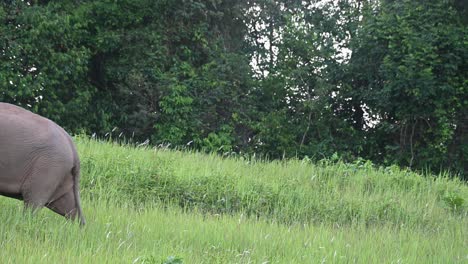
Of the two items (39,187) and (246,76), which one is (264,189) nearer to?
(39,187)

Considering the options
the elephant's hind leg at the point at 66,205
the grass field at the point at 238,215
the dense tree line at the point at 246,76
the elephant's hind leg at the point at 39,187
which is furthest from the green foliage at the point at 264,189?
the dense tree line at the point at 246,76

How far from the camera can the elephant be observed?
269 inches

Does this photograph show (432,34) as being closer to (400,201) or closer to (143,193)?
(400,201)

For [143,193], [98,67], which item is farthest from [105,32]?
[143,193]

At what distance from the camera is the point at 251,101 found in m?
22.2

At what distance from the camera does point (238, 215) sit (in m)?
8.75

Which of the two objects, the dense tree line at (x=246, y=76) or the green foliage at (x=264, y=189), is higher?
the dense tree line at (x=246, y=76)

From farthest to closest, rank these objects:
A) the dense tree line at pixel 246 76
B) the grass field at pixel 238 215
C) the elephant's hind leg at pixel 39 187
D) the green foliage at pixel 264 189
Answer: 1. the dense tree line at pixel 246 76
2. the green foliage at pixel 264 189
3. the elephant's hind leg at pixel 39 187
4. the grass field at pixel 238 215

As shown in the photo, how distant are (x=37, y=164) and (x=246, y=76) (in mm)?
15572

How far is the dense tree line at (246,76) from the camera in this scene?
19.6 m

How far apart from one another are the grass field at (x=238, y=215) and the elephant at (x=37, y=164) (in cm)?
20

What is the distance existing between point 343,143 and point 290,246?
14883 millimetres

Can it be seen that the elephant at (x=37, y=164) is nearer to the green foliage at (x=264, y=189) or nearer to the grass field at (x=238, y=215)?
the grass field at (x=238, y=215)

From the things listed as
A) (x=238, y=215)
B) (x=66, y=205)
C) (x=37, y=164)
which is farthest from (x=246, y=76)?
(x=37, y=164)
